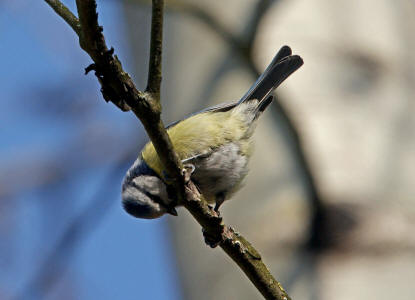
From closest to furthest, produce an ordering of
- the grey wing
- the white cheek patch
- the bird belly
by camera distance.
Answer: the white cheek patch < the bird belly < the grey wing

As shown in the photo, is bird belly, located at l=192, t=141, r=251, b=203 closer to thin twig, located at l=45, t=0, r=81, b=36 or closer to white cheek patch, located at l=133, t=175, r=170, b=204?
white cheek patch, located at l=133, t=175, r=170, b=204

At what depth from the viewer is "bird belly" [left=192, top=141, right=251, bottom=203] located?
2273 millimetres

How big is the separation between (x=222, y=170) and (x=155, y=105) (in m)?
1.08

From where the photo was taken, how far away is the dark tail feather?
90.8 inches

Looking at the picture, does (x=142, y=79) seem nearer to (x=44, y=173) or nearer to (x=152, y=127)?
(x=152, y=127)

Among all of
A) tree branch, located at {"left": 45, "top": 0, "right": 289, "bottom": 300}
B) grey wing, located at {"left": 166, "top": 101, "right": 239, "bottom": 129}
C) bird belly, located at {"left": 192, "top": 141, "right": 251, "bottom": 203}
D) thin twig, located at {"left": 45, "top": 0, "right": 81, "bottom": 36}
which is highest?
grey wing, located at {"left": 166, "top": 101, "right": 239, "bottom": 129}

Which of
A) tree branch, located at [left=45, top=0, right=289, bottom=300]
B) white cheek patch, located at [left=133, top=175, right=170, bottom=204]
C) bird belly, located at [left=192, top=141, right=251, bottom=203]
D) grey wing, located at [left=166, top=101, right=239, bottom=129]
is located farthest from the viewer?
grey wing, located at [left=166, top=101, right=239, bottom=129]

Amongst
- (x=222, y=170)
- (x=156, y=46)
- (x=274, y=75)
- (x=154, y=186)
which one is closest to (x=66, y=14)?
(x=156, y=46)

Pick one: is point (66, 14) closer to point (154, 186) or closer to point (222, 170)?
point (154, 186)

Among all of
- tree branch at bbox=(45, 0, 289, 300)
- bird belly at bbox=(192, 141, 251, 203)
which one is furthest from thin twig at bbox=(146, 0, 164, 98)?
bird belly at bbox=(192, 141, 251, 203)

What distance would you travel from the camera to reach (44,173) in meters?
5.76

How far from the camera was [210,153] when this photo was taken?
228 centimetres

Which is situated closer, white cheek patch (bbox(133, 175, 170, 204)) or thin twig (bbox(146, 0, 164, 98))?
thin twig (bbox(146, 0, 164, 98))

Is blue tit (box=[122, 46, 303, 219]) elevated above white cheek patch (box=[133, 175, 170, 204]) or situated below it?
above
